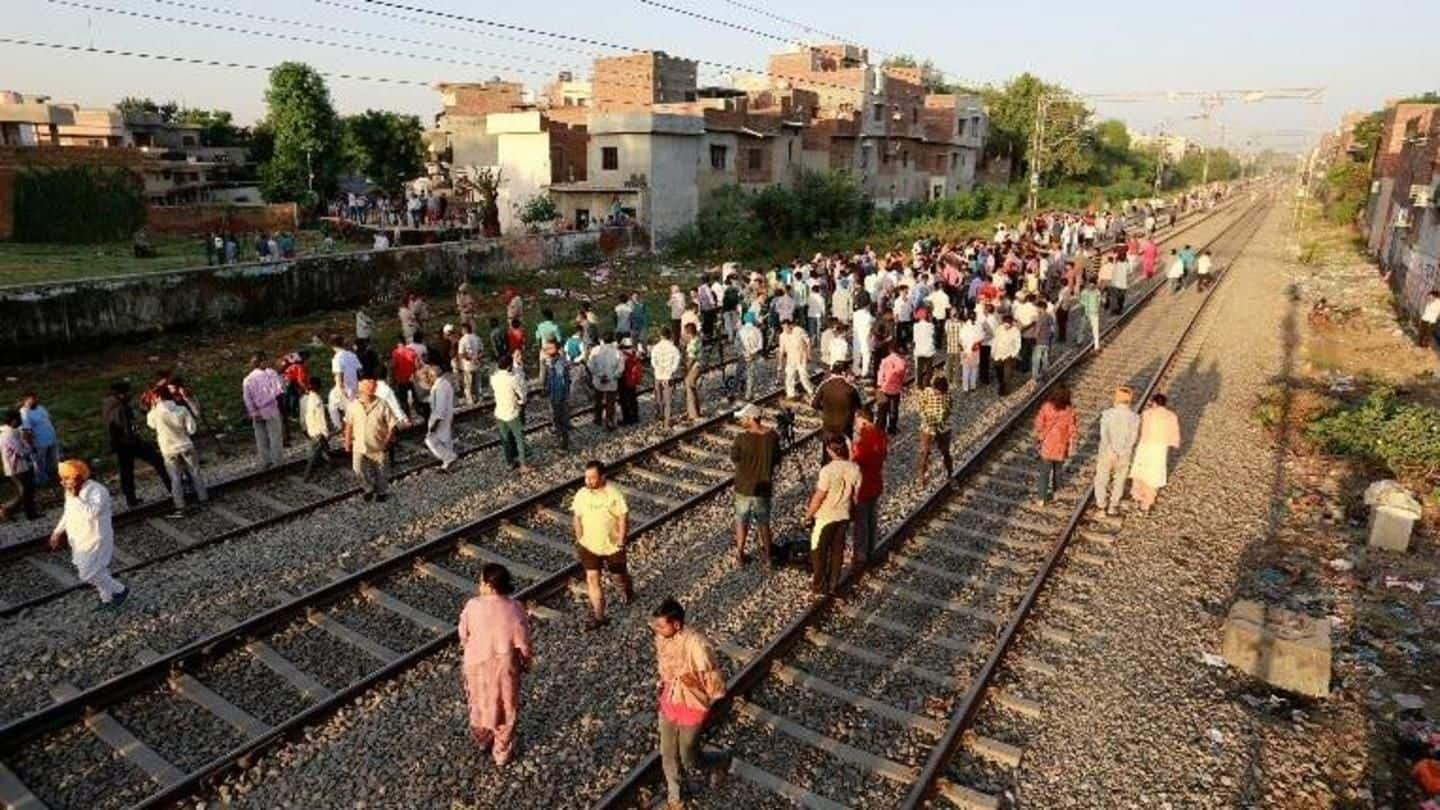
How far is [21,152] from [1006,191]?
52.1 metres

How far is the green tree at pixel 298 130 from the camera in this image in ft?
166

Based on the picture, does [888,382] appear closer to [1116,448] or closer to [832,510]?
[1116,448]

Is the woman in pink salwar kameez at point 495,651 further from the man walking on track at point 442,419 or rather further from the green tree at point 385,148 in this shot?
the green tree at point 385,148

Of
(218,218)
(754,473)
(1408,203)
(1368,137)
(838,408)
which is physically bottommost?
(754,473)

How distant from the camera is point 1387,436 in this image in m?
13.1

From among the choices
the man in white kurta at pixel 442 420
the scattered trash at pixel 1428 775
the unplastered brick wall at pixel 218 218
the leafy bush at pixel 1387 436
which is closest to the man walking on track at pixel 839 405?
the man in white kurta at pixel 442 420

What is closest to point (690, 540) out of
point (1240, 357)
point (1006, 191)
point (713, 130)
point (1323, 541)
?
point (1323, 541)

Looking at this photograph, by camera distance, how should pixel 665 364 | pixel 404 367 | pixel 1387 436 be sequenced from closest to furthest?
pixel 1387 436, pixel 665 364, pixel 404 367

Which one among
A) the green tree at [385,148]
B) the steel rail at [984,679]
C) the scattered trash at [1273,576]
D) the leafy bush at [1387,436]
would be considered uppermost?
the green tree at [385,148]

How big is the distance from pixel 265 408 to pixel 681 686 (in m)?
8.18

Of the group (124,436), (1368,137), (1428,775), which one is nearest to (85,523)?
(124,436)

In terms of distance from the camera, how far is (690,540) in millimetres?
9758

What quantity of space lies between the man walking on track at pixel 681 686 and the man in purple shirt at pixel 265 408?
26.0ft

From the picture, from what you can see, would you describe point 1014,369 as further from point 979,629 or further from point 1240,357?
point 979,629
